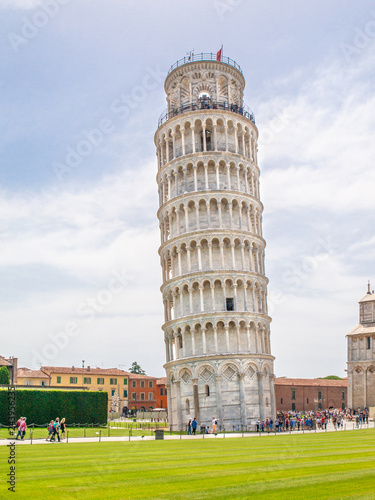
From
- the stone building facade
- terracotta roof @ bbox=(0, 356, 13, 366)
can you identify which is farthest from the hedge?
the stone building facade

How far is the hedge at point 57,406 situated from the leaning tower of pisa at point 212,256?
1013cm

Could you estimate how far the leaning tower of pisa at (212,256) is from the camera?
178ft

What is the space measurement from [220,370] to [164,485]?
41.3 m

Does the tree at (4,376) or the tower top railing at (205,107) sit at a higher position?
the tower top railing at (205,107)

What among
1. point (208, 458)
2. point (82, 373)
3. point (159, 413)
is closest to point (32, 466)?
point (208, 458)

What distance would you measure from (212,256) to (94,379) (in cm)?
5771

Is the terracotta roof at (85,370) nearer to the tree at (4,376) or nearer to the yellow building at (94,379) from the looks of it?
the yellow building at (94,379)

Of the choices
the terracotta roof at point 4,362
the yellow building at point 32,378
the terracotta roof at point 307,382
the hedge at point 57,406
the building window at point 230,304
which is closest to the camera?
the building window at point 230,304

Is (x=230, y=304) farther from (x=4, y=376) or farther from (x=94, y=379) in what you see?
(x=94, y=379)

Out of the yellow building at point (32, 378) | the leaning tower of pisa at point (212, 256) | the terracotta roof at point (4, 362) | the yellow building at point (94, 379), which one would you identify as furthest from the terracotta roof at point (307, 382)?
the leaning tower of pisa at point (212, 256)

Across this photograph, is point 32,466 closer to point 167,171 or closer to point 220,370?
point 220,370

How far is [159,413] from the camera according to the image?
87.8 meters

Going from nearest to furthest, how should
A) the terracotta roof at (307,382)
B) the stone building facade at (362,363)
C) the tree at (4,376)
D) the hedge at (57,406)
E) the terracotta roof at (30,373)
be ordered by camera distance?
the hedge at (57,406), the tree at (4,376), the stone building facade at (362,363), the terracotta roof at (30,373), the terracotta roof at (307,382)

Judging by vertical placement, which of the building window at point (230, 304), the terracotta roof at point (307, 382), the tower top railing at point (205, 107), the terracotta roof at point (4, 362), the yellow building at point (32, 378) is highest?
the tower top railing at point (205, 107)
